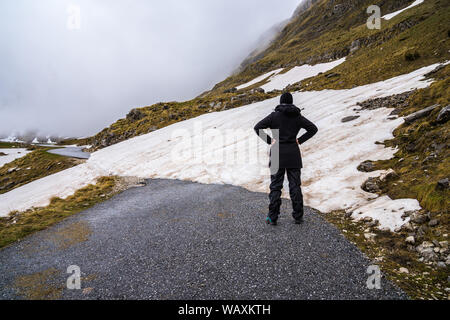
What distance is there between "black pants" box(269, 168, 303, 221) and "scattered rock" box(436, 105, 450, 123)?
8.33 m

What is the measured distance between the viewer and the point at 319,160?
13352 millimetres

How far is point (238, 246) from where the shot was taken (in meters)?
6.07

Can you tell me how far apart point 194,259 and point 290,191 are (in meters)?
3.69

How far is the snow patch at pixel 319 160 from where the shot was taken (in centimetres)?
870

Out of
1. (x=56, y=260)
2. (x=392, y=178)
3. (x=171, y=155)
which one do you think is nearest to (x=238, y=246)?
(x=56, y=260)

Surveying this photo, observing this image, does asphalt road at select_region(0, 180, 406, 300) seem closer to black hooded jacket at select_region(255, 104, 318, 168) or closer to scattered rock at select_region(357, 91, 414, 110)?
black hooded jacket at select_region(255, 104, 318, 168)

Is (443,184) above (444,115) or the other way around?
the other way around

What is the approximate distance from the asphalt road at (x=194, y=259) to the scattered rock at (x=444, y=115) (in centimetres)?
792

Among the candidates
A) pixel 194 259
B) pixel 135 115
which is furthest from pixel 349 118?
pixel 135 115

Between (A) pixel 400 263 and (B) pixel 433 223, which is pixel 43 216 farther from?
(B) pixel 433 223
